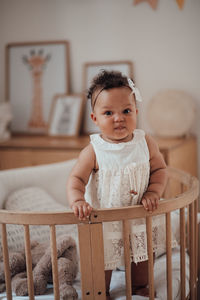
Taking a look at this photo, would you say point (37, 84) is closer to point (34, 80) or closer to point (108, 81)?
point (34, 80)

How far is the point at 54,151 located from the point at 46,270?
125cm

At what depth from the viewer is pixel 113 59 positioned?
2811mm

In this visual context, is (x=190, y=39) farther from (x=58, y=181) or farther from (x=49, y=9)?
(x=58, y=181)

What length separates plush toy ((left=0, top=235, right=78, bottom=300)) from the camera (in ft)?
4.15

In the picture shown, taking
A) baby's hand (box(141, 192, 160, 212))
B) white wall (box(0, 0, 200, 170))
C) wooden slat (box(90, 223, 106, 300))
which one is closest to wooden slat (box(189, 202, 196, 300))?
baby's hand (box(141, 192, 160, 212))

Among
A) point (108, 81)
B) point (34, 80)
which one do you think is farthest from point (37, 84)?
point (108, 81)

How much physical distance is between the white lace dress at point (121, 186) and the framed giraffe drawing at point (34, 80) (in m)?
1.74

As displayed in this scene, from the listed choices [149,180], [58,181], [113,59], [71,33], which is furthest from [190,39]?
[149,180]

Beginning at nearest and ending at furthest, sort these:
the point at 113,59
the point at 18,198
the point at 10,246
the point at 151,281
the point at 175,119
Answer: the point at 151,281
the point at 10,246
the point at 18,198
the point at 175,119
the point at 113,59

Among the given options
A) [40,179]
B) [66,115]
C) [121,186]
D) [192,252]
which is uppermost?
[66,115]

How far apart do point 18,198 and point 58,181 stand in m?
0.29

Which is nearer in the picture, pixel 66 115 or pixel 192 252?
pixel 192 252

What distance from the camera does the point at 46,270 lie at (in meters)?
1.29

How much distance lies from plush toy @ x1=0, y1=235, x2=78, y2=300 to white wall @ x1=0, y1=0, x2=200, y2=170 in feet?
5.22
